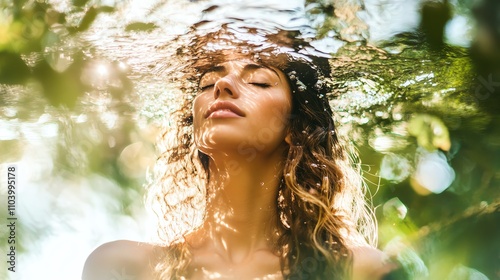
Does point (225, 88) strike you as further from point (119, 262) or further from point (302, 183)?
point (119, 262)

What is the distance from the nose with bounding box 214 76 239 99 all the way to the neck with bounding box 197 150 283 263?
195 millimetres

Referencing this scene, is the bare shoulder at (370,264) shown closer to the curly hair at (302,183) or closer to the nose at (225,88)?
the curly hair at (302,183)

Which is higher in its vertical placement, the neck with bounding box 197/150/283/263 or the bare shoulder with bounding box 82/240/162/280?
the neck with bounding box 197/150/283/263

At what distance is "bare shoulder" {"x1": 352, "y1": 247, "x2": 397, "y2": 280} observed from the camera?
5.32 feet

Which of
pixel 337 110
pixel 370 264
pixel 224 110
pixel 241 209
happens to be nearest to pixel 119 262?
pixel 241 209

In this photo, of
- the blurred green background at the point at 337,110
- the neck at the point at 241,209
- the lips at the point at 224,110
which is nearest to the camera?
the blurred green background at the point at 337,110

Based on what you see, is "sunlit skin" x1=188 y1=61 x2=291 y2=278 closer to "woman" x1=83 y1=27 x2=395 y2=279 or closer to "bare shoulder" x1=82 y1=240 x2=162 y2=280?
"woman" x1=83 y1=27 x2=395 y2=279

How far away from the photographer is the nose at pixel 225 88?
5.24 ft

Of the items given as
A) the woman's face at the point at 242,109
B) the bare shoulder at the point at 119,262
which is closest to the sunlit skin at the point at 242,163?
the woman's face at the point at 242,109

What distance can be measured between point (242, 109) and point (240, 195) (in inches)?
11.8

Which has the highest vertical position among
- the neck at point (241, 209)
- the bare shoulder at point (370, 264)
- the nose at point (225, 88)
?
the nose at point (225, 88)

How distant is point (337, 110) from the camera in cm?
217

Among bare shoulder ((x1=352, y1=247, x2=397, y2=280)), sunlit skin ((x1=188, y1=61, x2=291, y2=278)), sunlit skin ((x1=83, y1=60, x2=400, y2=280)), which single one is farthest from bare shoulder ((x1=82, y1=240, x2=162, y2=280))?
bare shoulder ((x1=352, y1=247, x2=397, y2=280))

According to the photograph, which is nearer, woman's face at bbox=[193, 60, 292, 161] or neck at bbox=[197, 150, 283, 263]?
woman's face at bbox=[193, 60, 292, 161]
